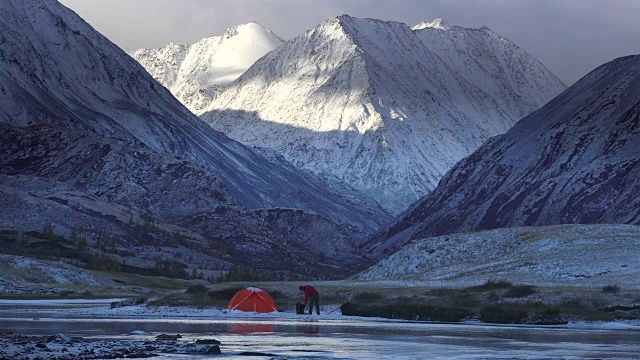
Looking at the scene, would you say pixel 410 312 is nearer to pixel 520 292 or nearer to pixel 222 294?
pixel 520 292

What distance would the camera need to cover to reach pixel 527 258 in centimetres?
11919

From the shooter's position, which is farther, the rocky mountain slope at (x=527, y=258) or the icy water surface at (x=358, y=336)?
the rocky mountain slope at (x=527, y=258)

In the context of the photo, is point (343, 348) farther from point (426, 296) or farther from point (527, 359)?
Answer: point (426, 296)

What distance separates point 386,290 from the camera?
9681 centimetres

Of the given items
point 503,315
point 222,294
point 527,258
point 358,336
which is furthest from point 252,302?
point 527,258

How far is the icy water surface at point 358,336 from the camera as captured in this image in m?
48.9

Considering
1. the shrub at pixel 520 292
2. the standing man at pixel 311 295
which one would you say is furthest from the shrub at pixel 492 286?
the standing man at pixel 311 295

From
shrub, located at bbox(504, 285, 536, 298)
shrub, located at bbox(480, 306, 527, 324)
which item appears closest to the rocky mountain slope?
shrub, located at bbox(504, 285, 536, 298)

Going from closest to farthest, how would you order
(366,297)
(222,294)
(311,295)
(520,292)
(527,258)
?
(311,295)
(520,292)
(366,297)
(222,294)
(527,258)

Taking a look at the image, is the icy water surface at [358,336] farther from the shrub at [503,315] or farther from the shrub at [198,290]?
the shrub at [198,290]

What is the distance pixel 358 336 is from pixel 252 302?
27.5 m

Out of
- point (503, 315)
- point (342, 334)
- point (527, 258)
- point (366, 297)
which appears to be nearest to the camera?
point (342, 334)

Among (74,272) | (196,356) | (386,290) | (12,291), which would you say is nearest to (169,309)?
(386,290)

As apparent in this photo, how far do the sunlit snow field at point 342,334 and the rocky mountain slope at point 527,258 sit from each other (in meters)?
28.8
